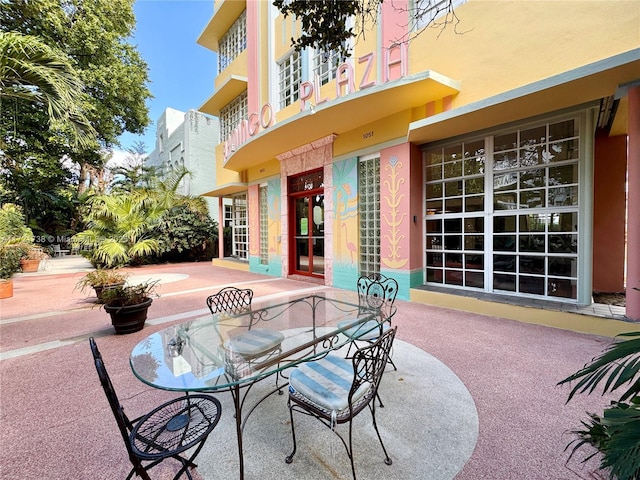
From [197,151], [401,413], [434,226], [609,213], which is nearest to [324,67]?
[434,226]

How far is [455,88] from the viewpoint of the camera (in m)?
5.03

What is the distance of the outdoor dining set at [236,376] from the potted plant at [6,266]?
7.13m

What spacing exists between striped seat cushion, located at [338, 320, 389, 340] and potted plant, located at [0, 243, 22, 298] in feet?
27.6

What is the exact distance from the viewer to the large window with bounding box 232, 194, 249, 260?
11570mm

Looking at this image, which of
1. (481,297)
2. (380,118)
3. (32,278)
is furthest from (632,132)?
(32,278)

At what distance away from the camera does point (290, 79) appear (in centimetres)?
841

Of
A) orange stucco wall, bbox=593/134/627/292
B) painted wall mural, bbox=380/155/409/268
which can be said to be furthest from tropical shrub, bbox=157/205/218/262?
orange stucco wall, bbox=593/134/627/292

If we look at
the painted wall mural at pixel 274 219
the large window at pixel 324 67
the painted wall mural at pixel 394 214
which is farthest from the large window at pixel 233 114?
the painted wall mural at pixel 394 214

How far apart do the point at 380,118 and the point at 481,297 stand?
4.04 m

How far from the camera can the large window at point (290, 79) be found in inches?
320

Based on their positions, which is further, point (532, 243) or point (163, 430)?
point (532, 243)

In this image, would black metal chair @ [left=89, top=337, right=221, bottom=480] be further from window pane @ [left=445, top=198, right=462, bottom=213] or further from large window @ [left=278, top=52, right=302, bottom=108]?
large window @ [left=278, top=52, right=302, bottom=108]

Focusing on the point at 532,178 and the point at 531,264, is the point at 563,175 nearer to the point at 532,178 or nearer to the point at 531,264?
the point at 532,178

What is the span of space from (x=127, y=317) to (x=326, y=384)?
138 inches
